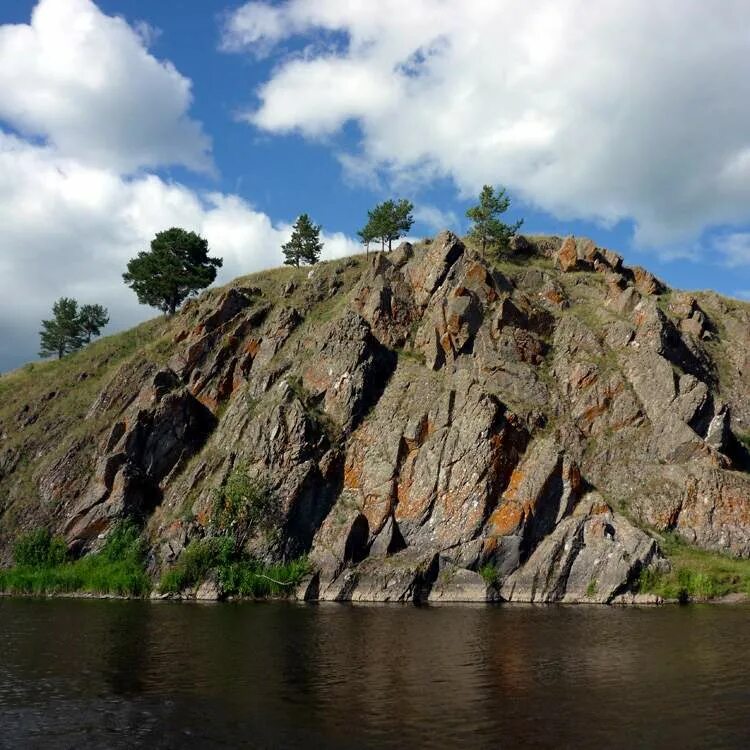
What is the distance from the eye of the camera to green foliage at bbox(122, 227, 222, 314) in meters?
102

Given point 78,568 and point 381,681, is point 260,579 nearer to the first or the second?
point 78,568

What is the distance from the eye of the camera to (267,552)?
67188 mm

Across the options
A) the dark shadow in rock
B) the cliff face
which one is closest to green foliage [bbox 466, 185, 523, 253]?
the cliff face

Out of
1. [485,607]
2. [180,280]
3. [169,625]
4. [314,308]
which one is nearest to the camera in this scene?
[169,625]

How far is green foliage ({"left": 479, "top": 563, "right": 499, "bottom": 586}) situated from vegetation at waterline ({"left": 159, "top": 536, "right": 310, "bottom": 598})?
16.1 metres

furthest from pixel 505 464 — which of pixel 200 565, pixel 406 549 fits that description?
pixel 200 565

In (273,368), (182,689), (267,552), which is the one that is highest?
(273,368)

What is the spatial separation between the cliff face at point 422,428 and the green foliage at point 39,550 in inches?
70.9

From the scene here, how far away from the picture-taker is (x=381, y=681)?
102 ft

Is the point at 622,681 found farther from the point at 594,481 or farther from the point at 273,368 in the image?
the point at 273,368

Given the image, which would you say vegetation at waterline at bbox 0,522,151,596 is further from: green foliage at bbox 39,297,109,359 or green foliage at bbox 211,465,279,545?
green foliage at bbox 39,297,109,359

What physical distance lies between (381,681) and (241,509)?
3906 centimetres

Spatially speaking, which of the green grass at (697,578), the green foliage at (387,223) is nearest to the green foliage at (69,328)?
the green foliage at (387,223)

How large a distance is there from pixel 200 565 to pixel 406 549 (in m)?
19.3
